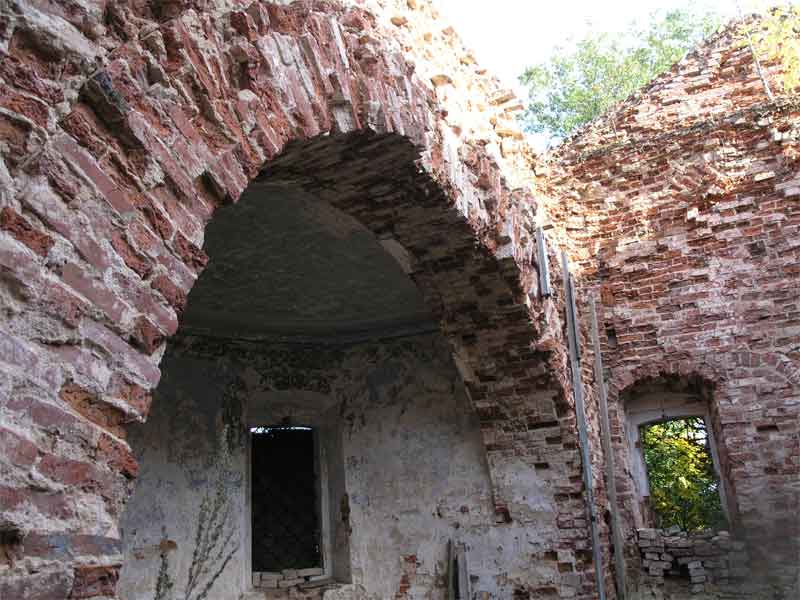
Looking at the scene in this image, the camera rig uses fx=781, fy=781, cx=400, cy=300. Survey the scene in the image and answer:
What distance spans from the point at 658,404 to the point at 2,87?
596 cm

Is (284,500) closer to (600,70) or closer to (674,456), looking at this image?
(674,456)

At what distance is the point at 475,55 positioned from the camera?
5801 mm

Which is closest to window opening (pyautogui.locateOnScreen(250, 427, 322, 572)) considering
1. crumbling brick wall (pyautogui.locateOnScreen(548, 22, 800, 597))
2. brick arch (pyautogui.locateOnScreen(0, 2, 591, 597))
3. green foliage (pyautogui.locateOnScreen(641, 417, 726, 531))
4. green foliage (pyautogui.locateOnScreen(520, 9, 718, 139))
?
crumbling brick wall (pyautogui.locateOnScreen(548, 22, 800, 597))

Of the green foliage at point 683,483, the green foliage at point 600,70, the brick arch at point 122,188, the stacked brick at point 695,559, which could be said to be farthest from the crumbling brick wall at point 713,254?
the green foliage at point 600,70

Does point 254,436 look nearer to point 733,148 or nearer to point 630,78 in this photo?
point 733,148

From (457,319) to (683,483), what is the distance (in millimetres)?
5337

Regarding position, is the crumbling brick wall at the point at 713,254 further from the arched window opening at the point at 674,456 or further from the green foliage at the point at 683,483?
the green foliage at the point at 683,483

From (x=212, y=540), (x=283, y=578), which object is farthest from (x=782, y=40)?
(x=212, y=540)

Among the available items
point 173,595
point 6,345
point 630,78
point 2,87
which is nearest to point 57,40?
point 2,87

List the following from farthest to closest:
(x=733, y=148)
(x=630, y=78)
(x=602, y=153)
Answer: (x=630, y=78) < (x=602, y=153) < (x=733, y=148)

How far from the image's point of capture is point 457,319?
562 centimetres

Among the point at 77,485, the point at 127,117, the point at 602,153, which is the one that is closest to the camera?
the point at 77,485

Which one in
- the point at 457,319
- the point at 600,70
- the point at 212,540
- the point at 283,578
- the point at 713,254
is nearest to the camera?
the point at 457,319

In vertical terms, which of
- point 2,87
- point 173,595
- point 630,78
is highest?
point 630,78
